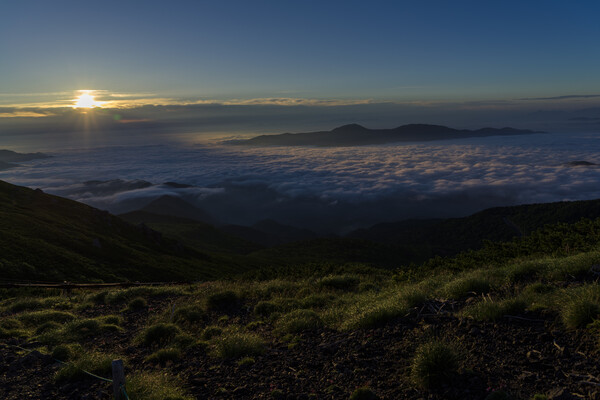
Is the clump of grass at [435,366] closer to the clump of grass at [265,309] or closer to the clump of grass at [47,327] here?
the clump of grass at [265,309]

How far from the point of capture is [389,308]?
7.38 metres

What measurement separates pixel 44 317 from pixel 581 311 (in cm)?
1476

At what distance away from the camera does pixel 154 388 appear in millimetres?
5613

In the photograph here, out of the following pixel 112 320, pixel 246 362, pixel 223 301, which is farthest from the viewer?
pixel 223 301

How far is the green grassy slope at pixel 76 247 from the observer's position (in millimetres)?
30503

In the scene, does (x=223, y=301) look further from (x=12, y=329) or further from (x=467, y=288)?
(x=467, y=288)

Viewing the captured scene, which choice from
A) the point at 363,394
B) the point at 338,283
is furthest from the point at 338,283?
the point at 363,394

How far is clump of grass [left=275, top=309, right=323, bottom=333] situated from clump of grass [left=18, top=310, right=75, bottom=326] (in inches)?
312

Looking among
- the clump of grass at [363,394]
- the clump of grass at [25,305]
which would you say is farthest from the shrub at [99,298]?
the clump of grass at [363,394]

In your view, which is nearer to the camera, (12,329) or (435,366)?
(435,366)

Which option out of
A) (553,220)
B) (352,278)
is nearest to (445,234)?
(553,220)

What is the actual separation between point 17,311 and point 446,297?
626 inches

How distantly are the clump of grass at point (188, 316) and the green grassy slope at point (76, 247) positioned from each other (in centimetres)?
2182

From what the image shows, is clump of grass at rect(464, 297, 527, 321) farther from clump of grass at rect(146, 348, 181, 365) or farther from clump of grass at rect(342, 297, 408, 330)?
clump of grass at rect(146, 348, 181, 365)
